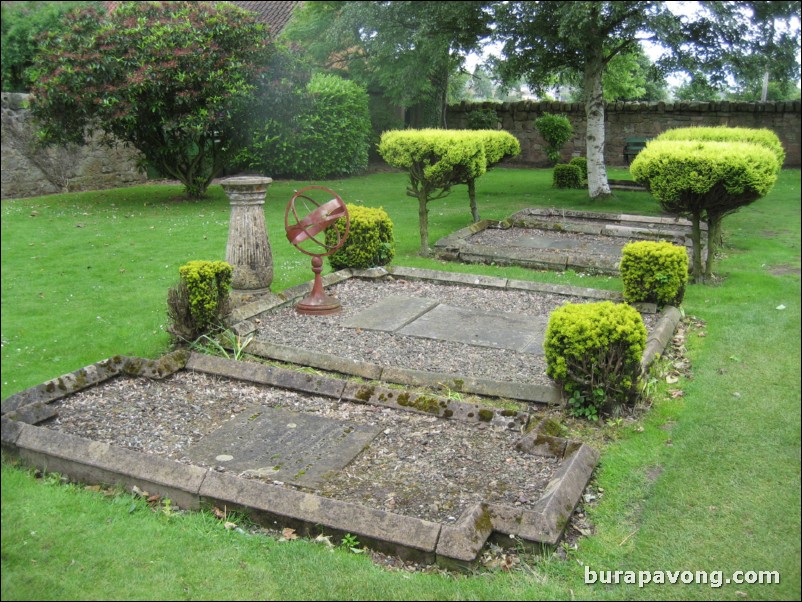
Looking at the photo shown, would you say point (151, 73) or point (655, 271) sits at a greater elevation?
point (151, 73)

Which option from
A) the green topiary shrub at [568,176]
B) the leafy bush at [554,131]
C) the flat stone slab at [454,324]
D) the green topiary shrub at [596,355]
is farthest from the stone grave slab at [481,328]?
the leafy bush at [554,131]

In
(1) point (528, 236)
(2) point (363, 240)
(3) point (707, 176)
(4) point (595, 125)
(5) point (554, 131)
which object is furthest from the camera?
(5) point (554, 131)

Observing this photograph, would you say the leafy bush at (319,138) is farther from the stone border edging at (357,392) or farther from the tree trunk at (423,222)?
the stone border edging at (357,392)

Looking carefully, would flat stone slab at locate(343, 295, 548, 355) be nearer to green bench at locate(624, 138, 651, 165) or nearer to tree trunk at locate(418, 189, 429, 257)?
tree trunk at locate(418, 189, 429, 257)

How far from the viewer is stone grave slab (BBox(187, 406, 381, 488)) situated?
166 inches

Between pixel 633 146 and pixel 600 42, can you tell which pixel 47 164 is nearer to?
pixel 600 42

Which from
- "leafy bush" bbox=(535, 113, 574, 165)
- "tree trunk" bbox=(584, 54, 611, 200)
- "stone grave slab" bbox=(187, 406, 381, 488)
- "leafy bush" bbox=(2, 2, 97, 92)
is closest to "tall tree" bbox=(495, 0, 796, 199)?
"tree trunk" bbox=(584, 54, 611, 200)

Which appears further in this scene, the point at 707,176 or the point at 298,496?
the point at 707,176

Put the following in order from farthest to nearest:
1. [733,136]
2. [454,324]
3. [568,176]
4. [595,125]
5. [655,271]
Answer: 1. [568,176]
2. [595,125]
3. [733,136]
4. [655,271]
5. [454,324]

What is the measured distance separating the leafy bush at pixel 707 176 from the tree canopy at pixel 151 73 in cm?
792

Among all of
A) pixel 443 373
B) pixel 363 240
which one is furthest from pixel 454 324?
pixel 363 240

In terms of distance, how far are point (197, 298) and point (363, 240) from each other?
3.03 m

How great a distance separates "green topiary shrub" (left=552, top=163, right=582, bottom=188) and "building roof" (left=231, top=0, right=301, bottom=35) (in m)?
11.0

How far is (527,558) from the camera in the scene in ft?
11.3
